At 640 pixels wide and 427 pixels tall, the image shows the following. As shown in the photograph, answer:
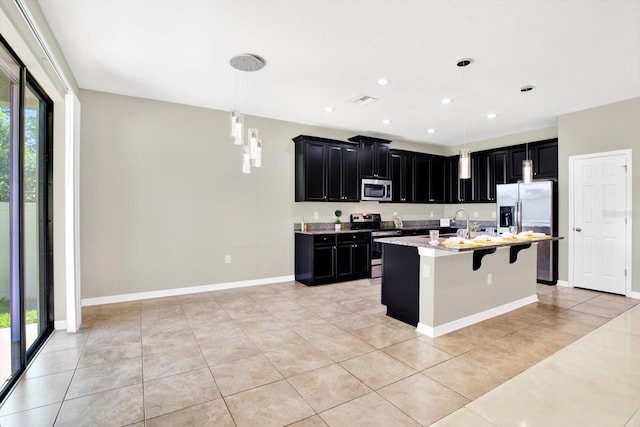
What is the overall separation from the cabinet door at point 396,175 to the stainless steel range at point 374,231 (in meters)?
0.55

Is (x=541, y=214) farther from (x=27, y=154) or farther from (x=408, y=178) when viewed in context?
(x=27, y=154)

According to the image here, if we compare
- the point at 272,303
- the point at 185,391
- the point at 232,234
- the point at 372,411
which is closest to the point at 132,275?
the point at 232,234

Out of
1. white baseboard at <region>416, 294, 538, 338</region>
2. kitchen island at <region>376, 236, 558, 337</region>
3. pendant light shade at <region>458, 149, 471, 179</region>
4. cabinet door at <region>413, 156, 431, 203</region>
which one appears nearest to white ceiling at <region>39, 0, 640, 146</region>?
pendant light shade at <region>458, 149, 471, 179</region>

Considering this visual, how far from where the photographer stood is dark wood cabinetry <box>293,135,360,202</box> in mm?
5488

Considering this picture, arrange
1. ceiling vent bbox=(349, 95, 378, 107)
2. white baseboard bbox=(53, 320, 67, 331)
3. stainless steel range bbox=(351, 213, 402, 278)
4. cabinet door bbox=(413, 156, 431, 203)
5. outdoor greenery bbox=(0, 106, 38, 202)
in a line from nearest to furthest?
outdoor greenery bbox=(0, 106, 38, 202) → white baseboard bbox=(53, 320, 67, 331) → ceiling vent bbox=(349, 95, 378, 107) → stainless steel range bbox=(351, 213, 402, 278) → cabinet door bbox=(413, 156, 431, 203)

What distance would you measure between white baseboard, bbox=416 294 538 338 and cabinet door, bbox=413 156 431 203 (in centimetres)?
316

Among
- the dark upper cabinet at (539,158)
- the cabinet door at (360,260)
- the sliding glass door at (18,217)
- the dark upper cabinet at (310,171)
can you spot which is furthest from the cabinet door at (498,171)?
the sliding glass door at (18,217)

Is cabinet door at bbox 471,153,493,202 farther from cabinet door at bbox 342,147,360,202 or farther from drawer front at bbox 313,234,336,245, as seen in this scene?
drawer front at bbox 313,234,336,245

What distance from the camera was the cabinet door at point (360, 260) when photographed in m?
5.65

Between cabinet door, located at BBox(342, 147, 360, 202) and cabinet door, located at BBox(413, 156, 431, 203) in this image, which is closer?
cabinet door, located at BBox(342, 147, 360, 202)

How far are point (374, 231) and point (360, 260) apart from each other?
600mm

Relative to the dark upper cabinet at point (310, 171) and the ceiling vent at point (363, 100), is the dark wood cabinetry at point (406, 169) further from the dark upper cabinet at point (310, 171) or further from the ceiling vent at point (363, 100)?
the ceiling vent at point (363, 100)

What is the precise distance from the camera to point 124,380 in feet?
7.85

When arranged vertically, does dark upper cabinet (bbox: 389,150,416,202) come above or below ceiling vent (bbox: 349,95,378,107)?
below
